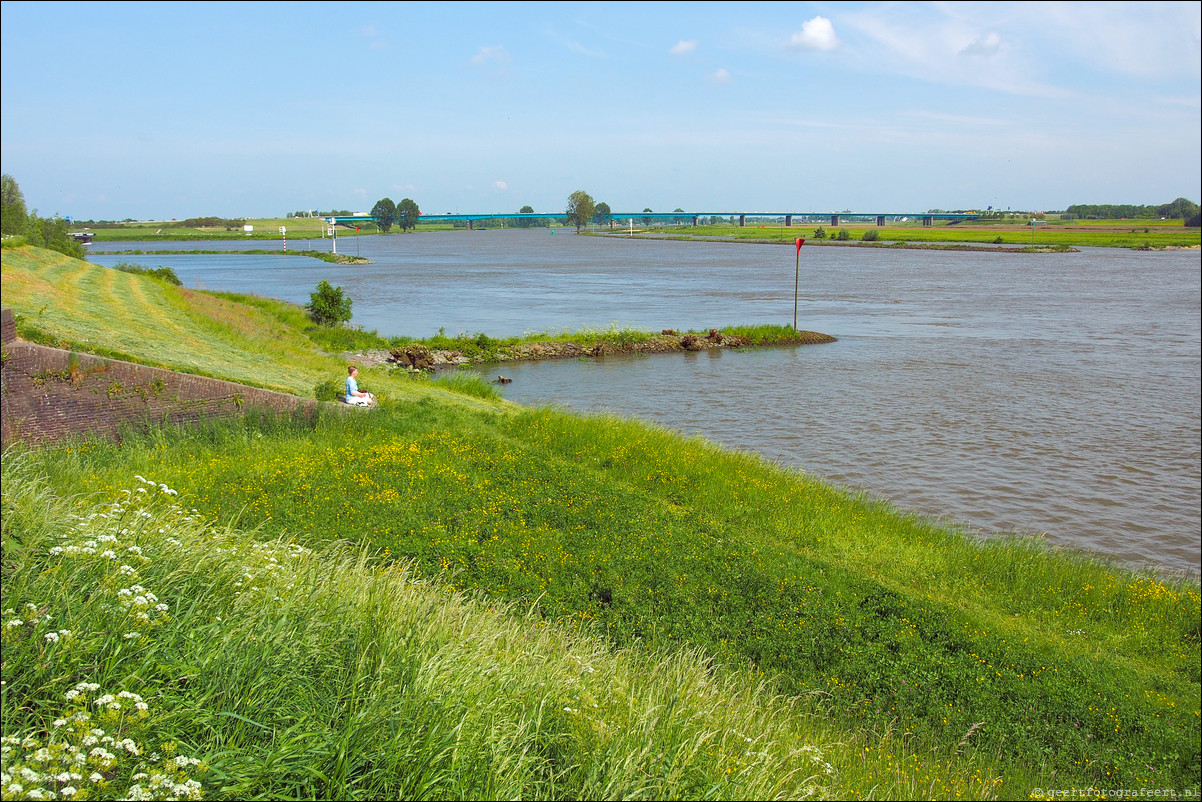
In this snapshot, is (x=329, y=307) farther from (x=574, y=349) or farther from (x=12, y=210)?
(x=12, y=210)

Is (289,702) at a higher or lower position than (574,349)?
higher

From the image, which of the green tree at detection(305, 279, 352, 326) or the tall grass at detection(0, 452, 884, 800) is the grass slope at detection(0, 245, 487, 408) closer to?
the green tree at detection(305, 279, 352, 326)

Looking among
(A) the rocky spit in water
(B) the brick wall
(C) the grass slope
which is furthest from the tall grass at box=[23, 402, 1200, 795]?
(A) the rocky spit in water

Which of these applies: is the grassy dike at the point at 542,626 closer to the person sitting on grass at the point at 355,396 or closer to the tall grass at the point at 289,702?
the tall grass at the point at 289,702

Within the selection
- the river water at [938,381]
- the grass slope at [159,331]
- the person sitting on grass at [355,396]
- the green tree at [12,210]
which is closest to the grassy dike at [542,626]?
the grass slope at [159,331]

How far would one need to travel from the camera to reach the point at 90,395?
14219 mm

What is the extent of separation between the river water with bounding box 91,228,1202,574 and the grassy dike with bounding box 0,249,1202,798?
4.12 m

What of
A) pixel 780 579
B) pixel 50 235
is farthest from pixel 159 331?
pixel 50 235

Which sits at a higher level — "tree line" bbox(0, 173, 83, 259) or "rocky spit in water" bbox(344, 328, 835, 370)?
"tree line" bbox(0, 173, 83, 259)

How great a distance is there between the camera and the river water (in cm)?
1880

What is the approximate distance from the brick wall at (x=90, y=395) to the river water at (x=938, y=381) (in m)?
13.3

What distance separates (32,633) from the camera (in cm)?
478

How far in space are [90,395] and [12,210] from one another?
46.0 metres

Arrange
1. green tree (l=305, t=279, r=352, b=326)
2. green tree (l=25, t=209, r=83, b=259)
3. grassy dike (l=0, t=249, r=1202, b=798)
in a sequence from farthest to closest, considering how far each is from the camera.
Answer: green tree (l=25, t=209, r=83, b=259) → green tree (l=305, t=279, r=352, b=326) → grassy dike (l=0, t=249, r=1202, b=798)
